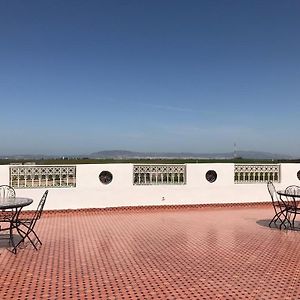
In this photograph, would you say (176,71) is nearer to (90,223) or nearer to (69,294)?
(90,223)

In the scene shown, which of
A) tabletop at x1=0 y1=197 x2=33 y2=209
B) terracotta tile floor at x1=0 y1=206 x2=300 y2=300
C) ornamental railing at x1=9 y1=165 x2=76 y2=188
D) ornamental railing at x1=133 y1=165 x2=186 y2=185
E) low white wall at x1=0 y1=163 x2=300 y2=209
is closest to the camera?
terracotta tile floor at x1=0 y1=206 x2=300 y2=300

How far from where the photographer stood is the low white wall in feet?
29.6

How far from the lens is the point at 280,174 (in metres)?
10.5

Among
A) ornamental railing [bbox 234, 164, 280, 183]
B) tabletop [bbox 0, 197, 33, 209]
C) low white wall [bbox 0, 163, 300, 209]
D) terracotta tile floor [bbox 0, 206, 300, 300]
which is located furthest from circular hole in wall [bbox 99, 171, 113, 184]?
ornamental railing [bbox 234, 164, 280, 183]

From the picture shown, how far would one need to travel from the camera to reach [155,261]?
16.5 ft

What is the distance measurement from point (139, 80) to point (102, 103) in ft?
10.1

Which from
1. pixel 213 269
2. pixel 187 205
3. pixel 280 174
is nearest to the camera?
pixel 213 269

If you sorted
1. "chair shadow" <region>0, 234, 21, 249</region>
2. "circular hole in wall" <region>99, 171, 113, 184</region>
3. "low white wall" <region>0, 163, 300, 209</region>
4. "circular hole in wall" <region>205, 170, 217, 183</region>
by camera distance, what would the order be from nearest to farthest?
"chair shadow" <region>0, 234, 21, 249</region>, "low white wall" <region>0, 163, 300, 209</region>, "circular hole in wall" <region>99, 171, 113, 184</region>, "circular hole in wall" <region>205, 170, 217, 183</region>

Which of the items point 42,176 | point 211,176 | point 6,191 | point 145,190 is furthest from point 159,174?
point 6,191

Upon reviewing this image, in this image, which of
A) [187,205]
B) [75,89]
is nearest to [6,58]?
[75,89]

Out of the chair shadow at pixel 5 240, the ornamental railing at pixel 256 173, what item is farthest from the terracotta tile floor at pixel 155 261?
the ornamental railing at pixel 256 173

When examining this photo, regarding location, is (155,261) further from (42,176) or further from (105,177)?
(42,176)

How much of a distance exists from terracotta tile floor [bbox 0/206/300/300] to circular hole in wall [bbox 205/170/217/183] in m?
2.09

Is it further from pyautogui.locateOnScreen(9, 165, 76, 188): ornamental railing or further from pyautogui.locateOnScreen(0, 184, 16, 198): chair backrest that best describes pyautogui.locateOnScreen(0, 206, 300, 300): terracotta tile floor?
pyautogui.locateOnScreen(9, 165, 76, 188): ornamental railing
